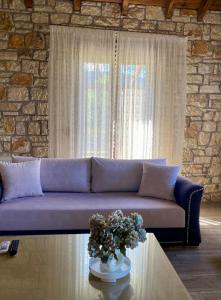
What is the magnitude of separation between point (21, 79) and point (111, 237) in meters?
3.47

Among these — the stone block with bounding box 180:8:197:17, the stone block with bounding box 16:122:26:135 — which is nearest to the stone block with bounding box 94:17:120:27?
the stone block with bounding box 180:8:197:17

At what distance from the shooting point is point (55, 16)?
4.47 meters

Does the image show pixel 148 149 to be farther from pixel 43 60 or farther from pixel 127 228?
pixel 127 228

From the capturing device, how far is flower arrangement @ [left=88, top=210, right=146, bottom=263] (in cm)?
171

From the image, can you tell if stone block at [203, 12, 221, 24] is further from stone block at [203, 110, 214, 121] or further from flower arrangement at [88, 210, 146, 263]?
flower arrangement at [88, 210, 146, 263]

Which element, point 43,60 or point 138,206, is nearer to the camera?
point 138,206

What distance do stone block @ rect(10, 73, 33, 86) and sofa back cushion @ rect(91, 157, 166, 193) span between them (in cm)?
180

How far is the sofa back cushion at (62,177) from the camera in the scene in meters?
3.52

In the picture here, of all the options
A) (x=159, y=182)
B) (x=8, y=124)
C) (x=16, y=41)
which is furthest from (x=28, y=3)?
(x=159, y=182)

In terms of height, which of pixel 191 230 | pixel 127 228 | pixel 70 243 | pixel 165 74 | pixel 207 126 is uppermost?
pixel 165 74

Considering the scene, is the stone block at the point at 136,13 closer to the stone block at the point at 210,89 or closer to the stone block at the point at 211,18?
the stone block at the point at 211,18

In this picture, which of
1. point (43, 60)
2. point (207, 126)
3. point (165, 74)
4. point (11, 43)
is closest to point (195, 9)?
point (165, 74)

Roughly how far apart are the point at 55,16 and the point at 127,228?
12.4 ft

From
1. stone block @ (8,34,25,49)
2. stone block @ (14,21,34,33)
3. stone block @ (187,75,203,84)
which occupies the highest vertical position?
stone block @ (14,21,34,33)
